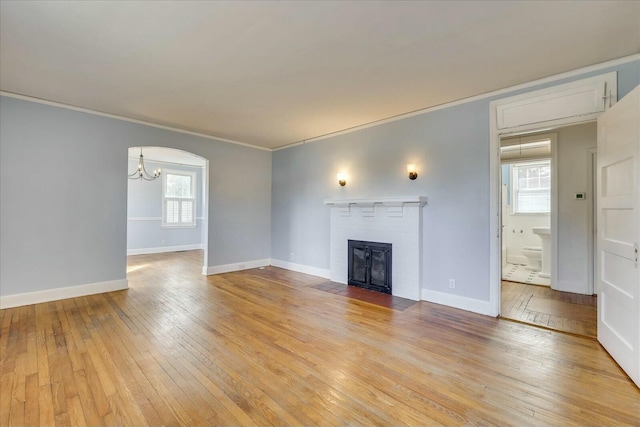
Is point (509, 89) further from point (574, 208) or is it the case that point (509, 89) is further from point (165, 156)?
point (165, 156)

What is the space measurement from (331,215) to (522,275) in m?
4.01

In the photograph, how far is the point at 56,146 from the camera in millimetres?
3977

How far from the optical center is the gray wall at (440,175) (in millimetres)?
3516

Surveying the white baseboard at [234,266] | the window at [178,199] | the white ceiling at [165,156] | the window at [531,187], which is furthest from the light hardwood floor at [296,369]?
the window at [178,199]

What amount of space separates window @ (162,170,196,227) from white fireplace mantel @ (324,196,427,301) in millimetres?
6188

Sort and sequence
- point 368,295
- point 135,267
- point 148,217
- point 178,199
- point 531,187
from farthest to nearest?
point 178,199
point 148,217
point 531,187
point 135,267
point 368,295

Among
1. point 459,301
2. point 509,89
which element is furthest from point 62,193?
point 509,89

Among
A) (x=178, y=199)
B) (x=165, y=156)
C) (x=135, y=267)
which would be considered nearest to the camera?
(x=135, y=267)

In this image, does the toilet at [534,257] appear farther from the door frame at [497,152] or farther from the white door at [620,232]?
the white door at [620,232]

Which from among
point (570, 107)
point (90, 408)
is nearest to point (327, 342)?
point (90, 408)

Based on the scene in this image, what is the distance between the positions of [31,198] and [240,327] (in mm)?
3395

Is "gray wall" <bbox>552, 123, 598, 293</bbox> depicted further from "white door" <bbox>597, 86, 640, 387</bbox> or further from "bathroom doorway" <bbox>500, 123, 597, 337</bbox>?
"white door" <bbox>597, 86, 640, 387</bbox>

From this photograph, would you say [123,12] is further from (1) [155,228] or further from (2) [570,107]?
(1) [155,228]

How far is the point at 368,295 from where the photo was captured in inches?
168
